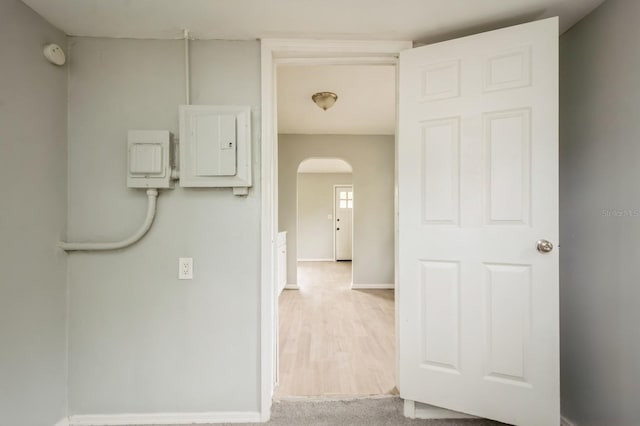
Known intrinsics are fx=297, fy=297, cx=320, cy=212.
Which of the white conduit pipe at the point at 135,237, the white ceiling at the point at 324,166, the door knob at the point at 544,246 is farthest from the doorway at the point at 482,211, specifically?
the white ceiling at the point at 324,166

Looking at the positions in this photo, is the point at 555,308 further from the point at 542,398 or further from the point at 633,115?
the point at 633,115

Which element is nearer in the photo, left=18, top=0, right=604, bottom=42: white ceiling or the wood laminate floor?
left=18, top=0, right=604, bottom=42: white ceiling

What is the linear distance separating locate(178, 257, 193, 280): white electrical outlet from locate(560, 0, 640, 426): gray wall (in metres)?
2.11

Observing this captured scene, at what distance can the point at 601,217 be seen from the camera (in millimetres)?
1455

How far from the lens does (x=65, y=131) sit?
1.64 m

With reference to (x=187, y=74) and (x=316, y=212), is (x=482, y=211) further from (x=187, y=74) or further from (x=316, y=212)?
(x=316, y=212)

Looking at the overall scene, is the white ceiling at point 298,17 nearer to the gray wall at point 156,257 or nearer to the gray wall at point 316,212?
the gray wall at point 156,257

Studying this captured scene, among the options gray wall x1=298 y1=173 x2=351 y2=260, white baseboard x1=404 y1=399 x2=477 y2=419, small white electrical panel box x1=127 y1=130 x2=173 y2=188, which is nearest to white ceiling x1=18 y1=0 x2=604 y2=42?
small white electrical panel box x1=127 y1=130 x2=173 y2=188

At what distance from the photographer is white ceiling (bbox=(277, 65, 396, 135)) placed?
256cm

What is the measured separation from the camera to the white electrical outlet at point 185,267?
66.6 inches

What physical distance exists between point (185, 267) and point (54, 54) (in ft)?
4.21

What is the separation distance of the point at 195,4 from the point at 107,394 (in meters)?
2.11

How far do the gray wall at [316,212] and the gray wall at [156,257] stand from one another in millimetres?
6448

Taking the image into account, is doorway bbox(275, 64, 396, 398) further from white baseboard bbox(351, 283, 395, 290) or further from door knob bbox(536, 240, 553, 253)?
door knob bbox(536, 240, 553, 253)
